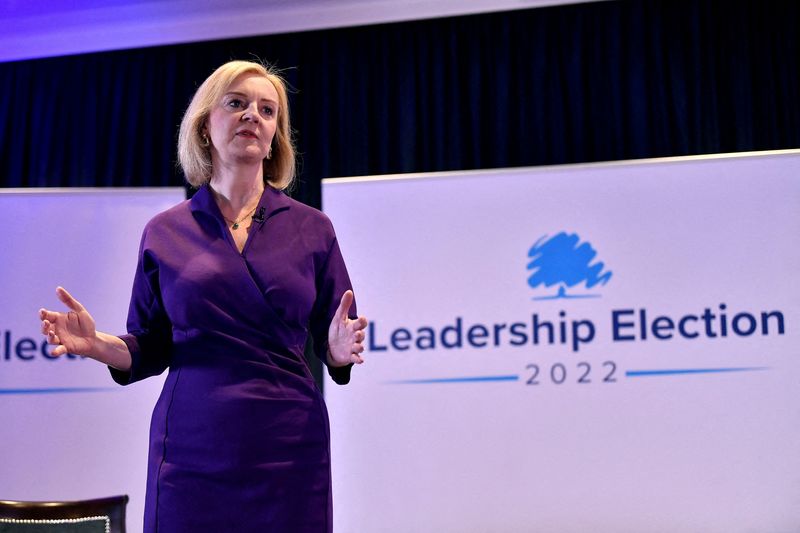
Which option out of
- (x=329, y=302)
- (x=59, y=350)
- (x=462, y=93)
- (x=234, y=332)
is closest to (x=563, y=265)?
(x=462, y=93)

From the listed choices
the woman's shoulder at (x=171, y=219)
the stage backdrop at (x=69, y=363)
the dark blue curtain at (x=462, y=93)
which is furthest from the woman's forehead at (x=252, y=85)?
the dark blue curtain at (x=462, y=93)

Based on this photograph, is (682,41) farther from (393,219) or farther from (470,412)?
(470,412)

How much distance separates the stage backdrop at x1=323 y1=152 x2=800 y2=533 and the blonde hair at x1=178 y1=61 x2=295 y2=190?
7.42ft

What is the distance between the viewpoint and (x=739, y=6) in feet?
Answer: 14.8

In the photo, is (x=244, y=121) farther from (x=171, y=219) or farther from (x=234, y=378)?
(x=234, y=378)

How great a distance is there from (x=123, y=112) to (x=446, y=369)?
2679 millimetres

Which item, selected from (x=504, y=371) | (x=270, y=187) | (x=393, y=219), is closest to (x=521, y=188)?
(x=393, y=219)

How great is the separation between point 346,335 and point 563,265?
256 centimetres

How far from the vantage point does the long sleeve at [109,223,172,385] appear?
158 centimetres

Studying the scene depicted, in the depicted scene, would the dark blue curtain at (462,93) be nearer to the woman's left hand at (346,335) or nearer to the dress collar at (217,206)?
the dress collar at (217,206)

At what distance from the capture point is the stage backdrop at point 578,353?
3758 mm

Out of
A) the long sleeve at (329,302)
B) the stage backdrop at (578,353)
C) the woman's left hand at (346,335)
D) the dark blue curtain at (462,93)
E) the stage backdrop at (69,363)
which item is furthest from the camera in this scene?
the dark blue curtain at (462,93)

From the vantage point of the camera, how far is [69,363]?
13.6 ft

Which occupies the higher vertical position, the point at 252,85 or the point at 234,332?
the point at 252,85
